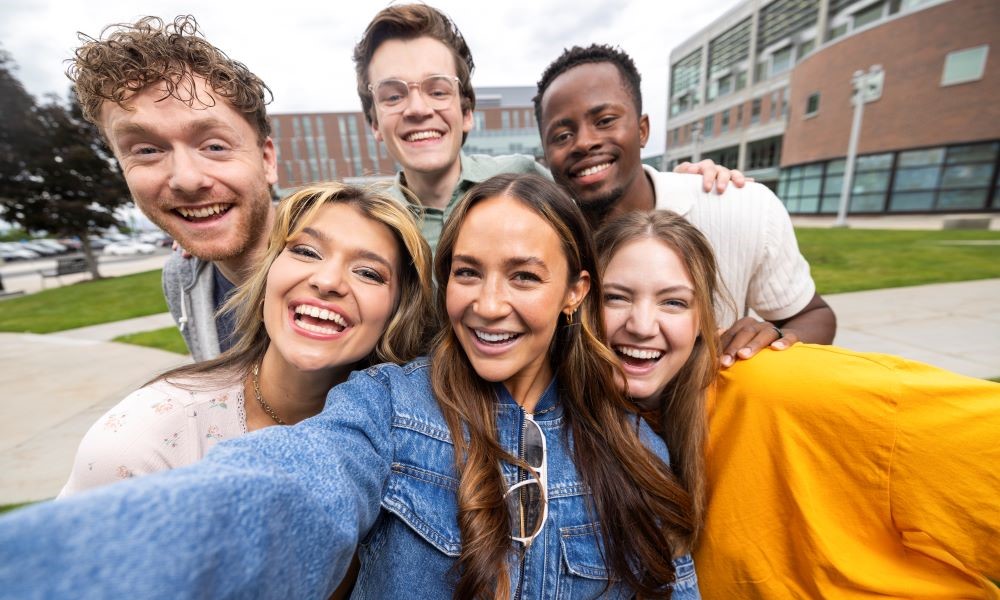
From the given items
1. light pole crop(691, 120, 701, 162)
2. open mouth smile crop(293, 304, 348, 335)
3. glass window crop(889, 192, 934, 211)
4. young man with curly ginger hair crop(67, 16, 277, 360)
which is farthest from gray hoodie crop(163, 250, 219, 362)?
light pole crop(691, 120, 701, 162)

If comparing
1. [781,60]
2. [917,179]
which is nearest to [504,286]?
[917,179]

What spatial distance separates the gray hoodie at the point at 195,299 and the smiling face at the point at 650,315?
2140 mm

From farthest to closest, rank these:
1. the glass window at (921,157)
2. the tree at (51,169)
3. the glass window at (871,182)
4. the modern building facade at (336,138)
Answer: the modern building facade at (336,138) → the glass window at (871,182) → the glass window at (921,157) → the tree at (51,169)

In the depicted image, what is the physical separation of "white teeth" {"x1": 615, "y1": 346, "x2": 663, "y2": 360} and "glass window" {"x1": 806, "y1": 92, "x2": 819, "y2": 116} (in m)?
32.3

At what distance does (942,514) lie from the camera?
1229mm

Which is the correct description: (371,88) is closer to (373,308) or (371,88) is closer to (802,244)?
(373,308)

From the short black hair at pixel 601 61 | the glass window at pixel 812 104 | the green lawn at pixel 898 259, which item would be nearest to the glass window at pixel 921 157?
the glass window at pixel 812 104

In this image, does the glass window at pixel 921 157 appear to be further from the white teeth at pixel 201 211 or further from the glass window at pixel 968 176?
the white teeth at pixel 201 211

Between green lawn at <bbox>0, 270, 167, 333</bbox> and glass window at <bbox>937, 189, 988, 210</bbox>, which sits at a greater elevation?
glass window at <bbox>937, 189, 988, 210</bbox>

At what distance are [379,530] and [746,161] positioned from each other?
42.2 m

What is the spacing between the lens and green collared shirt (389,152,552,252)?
2.72 meters

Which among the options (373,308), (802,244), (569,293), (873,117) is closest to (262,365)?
(373,308)

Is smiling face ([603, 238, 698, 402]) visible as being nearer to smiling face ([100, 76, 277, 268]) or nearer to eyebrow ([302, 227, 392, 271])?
eyebrow ([302, 227, 392, 271])

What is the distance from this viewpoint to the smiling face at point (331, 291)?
1.59m
